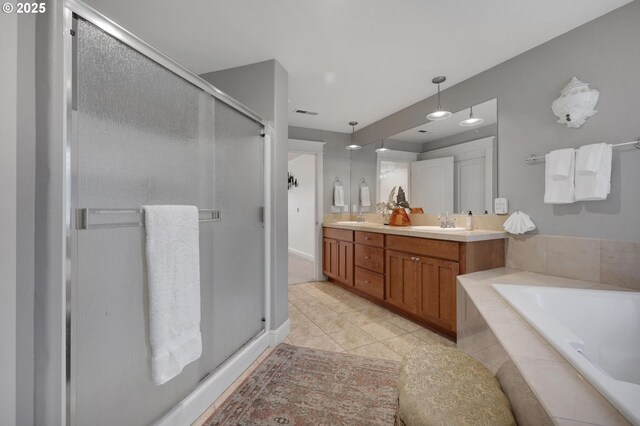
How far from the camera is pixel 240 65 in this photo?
89.5 inches

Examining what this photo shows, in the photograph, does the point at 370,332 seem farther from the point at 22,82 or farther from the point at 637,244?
the point at 22,82

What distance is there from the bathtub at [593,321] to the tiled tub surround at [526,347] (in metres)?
0.06

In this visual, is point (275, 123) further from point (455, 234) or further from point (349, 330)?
point (349, 330)

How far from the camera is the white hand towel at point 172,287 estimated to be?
1010 mm

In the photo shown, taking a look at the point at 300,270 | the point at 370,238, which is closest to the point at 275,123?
the point at 370,238

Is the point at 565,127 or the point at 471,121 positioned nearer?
the point at 565,127

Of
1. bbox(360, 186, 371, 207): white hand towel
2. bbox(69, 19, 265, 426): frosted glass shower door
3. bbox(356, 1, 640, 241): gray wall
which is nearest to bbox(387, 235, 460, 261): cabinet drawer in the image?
bbox(356, 1, 640, 241): gray wall

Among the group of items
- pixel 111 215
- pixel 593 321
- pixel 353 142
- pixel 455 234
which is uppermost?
pixel 353 142

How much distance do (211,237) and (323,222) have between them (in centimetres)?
264

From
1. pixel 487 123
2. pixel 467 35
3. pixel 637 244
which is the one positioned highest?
pixel 467 35

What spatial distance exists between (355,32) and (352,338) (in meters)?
2.36

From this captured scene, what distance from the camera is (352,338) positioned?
86.1 inches

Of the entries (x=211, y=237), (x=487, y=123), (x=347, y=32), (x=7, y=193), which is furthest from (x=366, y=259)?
(x=7, y=193)

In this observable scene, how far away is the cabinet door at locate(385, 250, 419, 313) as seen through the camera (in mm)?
2383
